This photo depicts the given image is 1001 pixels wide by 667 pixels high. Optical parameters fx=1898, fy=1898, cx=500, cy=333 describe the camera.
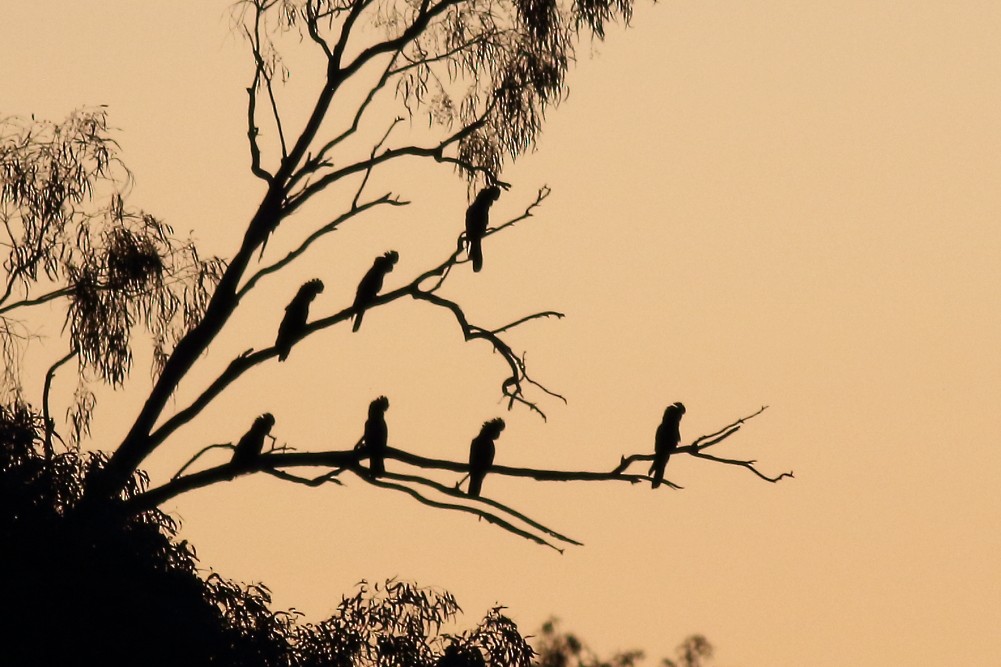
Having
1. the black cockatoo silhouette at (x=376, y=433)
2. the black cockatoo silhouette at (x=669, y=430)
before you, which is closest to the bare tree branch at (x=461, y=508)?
the black cockatoo silhouette at (x=376, y=433)

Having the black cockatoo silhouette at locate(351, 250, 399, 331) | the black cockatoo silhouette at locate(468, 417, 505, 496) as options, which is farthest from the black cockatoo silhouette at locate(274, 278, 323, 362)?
the black cockatoo silhouette at locate(468, 417, 505, 496)

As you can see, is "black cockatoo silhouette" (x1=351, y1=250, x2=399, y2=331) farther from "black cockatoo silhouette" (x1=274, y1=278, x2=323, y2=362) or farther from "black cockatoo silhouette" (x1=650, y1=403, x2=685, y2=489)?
"black cockatoo silhouette" (x1=650, y1=403, x2=685, y2=489)

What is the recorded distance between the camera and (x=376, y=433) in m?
9.90

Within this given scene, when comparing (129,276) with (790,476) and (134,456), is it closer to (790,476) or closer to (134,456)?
(134,456)

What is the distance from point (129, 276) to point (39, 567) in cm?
336

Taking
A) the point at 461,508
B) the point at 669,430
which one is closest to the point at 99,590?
the point at 461,508

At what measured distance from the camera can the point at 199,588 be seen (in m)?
9.05

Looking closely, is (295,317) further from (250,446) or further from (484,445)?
(484,445)

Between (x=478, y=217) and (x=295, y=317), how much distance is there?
1.20 meters

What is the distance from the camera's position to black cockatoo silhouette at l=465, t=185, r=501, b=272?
34.3ft

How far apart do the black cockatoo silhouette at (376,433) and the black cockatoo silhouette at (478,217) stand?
3.09 feet

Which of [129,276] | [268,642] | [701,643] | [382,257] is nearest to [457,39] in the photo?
[382,257]

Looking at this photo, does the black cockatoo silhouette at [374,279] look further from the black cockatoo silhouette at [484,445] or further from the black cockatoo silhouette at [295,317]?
the black cockatoo silhouette at [484,445]

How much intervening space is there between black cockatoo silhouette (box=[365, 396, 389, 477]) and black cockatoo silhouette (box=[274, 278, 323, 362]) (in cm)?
57
